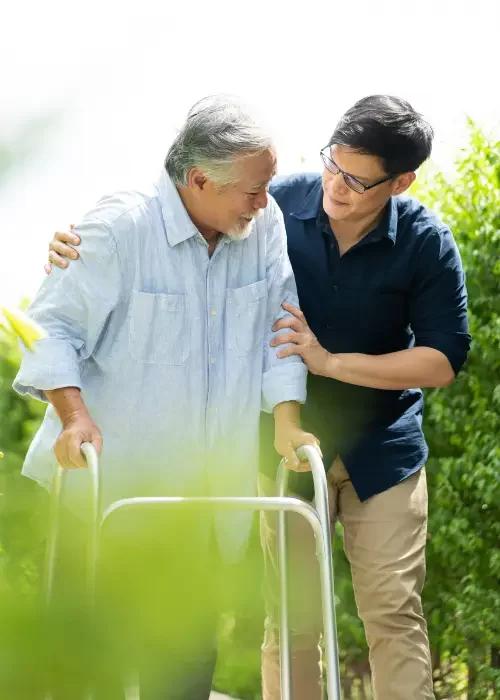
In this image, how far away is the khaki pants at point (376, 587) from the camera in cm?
274

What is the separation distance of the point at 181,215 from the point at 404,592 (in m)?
1.17

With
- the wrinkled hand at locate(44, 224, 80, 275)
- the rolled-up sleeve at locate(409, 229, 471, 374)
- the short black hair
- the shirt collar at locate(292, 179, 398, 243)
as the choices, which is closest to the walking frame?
the wrinkled hand at locate(44, 224, 80, 275)

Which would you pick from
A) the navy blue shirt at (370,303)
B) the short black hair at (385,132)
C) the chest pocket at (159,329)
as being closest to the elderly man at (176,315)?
the chest pocket at (159,329)

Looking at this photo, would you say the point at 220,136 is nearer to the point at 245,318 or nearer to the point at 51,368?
the point at 245,318

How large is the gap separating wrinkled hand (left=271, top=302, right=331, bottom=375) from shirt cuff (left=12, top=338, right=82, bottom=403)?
A: 1.73ft

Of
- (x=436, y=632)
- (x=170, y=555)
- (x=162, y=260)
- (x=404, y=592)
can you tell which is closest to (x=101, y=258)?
(x=162, y=260)

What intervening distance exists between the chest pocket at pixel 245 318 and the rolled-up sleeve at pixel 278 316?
66 millimetres

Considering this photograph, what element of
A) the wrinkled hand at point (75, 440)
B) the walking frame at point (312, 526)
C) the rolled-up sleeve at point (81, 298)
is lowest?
the walking frame at point (312, 526)

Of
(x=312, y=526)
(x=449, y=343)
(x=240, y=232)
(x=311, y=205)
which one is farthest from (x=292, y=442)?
(x=311, y=205)

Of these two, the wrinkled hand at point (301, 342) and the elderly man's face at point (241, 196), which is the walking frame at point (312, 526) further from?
the elderly man's face at point (241, 196)

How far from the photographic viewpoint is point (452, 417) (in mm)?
4004

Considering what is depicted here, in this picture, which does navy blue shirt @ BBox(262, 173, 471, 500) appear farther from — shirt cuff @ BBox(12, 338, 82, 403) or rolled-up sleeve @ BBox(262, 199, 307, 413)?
shirt cuff @ BBox(12, 338, 82, 403)

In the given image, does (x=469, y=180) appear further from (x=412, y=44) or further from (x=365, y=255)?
(x=412, y=44)

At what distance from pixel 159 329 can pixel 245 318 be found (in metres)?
0.22
